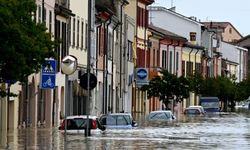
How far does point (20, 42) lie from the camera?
26281 mm

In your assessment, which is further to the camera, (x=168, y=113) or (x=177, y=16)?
(x=177, y=16)

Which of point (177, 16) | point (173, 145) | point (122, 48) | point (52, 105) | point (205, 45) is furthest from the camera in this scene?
point (205, 45)

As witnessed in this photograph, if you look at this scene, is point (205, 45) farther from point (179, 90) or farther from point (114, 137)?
point (114, 137)

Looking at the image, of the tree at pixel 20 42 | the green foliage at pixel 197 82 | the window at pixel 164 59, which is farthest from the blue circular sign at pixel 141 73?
the tree at pixel 20 42

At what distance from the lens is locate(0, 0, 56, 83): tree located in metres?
25.9

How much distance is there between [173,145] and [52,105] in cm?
2486

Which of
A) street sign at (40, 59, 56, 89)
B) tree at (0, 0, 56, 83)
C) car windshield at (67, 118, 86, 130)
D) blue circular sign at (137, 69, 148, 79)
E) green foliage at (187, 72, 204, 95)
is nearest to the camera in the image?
tree at (0, 0, 56, 83)

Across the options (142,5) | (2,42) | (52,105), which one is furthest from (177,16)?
(2,42)

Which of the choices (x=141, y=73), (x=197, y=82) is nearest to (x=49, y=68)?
(x=141, y=73)

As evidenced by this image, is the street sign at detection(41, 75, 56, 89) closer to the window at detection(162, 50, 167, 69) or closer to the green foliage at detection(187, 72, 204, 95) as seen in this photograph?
the window at detection(162, 50, 167, 69)

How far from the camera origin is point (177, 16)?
134750 mm

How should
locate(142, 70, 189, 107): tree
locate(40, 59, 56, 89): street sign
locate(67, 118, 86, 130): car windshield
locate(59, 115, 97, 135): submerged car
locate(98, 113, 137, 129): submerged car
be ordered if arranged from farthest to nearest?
locate(142, 70, 189, 107): tree
locate(98, 113, 137, 129): submerged car
locate(67, 118, 86, 130): car windshield
locate(59, 115, 97, 135): submerged car
locate(40, 59, 56, 89): street sign

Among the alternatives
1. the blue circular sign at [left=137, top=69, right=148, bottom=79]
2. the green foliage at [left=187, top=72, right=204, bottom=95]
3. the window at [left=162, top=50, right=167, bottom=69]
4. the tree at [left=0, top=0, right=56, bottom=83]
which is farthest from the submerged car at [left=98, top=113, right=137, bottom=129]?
the green foliage at [left=187, top=72, right=204, bottom=95]

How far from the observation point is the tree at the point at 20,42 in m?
25.9
